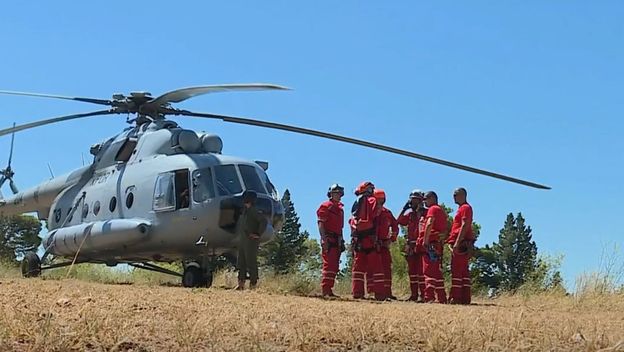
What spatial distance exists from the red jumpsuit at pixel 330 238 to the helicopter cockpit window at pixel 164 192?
296 cm

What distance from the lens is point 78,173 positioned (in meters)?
18.5

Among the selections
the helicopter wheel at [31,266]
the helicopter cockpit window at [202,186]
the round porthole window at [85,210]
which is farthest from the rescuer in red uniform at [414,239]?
the helicopter wheel at [31,266]

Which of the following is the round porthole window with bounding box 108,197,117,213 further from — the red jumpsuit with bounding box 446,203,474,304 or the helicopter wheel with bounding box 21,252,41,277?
the red jumpsuit with bounding box 446,203,474,304

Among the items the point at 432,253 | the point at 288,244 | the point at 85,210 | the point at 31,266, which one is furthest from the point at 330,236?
the point at 288,244

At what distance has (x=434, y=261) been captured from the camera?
12.6 metres

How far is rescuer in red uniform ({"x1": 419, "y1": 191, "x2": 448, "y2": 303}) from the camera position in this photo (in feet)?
40.9

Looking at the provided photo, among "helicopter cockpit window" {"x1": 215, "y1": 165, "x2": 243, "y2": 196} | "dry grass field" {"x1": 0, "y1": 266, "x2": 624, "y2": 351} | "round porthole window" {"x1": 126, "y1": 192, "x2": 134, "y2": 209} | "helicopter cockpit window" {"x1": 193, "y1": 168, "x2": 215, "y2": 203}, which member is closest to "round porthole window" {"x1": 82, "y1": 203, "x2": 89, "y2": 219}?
"round porthole window" {"x1": 126, "y1": 192, "x2": 134, "y2": 209}

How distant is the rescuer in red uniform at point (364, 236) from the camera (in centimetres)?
1331

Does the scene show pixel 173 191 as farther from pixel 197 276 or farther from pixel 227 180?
pixel 197 276

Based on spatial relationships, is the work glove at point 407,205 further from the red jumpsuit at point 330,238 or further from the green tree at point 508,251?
the green tree at point 508,251

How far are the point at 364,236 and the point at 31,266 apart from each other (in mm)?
8349

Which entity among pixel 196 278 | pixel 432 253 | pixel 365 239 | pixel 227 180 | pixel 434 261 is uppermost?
pixel 227 180

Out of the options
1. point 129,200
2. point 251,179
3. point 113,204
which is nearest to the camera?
point 251,179

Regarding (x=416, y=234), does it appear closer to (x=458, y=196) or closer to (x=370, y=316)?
(x=458, y=196)
